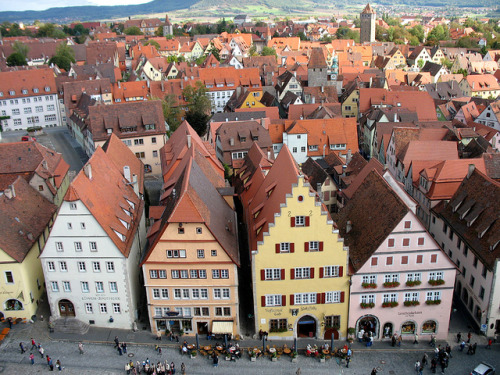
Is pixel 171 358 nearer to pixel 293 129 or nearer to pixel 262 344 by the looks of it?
pixel 262 344

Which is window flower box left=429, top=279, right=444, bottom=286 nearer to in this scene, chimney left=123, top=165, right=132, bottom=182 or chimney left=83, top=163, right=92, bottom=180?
chimney left=83, top=163, right=92, bottom=180

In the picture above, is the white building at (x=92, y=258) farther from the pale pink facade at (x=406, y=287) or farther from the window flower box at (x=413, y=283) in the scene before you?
the window flower box at (x=413, y=283)

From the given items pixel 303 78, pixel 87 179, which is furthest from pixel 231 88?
pixel 87 179

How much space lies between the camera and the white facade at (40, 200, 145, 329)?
48000 millimetres

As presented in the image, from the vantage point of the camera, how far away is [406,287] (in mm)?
48094

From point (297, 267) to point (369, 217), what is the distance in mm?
8760

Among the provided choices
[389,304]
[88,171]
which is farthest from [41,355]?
[389,304]

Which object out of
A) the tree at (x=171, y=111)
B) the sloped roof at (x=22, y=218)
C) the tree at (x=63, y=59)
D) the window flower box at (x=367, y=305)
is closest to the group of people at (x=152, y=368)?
the sloped roof at (x=22, y=218)

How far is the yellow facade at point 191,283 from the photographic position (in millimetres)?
47188

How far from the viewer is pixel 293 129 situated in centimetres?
8812

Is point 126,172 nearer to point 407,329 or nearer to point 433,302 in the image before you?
point 407,329

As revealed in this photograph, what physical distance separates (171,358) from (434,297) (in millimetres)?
24789

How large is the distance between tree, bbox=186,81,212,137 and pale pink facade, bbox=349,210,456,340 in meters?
63.6

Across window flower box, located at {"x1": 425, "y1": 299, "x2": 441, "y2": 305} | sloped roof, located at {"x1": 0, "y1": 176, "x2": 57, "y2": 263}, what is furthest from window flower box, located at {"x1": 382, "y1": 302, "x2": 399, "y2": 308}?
sloped roof, located at {"x1": 0, "y1": 176, "x2": 57, "y2": 263}
